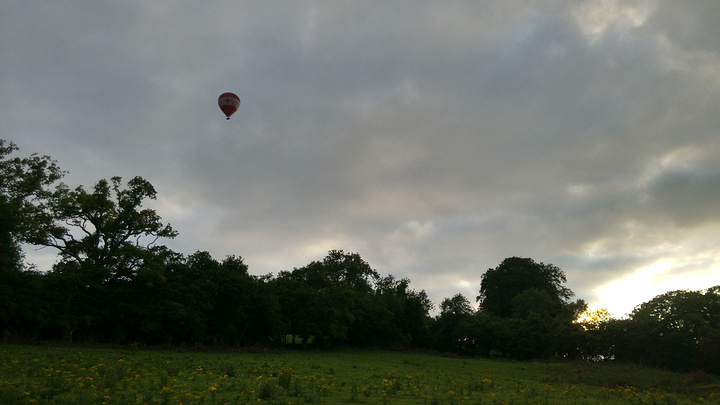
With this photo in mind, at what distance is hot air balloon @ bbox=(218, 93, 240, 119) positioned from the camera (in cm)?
3506

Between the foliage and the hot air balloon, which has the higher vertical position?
the hot air balloon

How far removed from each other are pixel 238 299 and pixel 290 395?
3344 cm

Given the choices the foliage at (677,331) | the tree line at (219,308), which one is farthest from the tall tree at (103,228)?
the foliage at (677,331)

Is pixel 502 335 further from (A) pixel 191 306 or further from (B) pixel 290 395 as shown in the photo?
(B) pixel 290 395

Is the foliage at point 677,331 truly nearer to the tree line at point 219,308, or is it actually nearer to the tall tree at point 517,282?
the tree line at point 219,308

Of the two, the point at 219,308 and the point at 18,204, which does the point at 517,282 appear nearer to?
the point at 219,308

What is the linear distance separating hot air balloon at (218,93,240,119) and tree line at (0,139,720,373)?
1363cm

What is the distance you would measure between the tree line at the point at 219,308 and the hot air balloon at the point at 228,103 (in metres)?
13.6

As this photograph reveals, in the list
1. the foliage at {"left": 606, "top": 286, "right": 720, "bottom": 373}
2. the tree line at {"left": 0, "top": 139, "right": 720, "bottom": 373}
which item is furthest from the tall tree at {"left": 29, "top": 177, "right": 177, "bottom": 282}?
the foliage at {"left": 606, "top": 286, "right": 720, "bottom": 373}

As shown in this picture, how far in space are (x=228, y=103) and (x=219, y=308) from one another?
22.1 m

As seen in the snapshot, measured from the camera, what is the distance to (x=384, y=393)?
15.0m

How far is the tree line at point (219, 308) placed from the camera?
113 feet

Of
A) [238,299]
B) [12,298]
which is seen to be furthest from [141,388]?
[238,299]

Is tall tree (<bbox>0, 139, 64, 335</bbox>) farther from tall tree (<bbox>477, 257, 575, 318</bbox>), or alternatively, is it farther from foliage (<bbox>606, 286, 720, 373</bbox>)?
tall tree (<bbox>477, 257, 575, 318</bbox>)
